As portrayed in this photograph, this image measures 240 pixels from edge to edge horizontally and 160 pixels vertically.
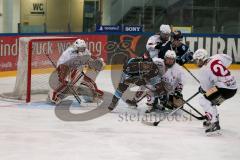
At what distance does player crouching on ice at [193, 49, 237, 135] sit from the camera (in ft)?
21.8

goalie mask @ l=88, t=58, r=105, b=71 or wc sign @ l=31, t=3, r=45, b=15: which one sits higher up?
wc sign @ l=31, t=3, r=45, b=15

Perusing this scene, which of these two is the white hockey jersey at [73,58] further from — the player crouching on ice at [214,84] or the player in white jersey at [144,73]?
the player crouching on ice at [214,84]

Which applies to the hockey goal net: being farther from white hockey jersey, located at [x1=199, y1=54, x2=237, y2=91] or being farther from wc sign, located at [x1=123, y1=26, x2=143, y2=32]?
wc sign, located at [x1=123, y1=26, x2=143, y2=32]

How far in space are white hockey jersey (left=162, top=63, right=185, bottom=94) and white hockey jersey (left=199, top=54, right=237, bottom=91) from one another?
1215mm

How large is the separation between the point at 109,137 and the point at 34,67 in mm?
2836

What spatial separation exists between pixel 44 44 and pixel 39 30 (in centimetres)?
560

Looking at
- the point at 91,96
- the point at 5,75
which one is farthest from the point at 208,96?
the point at 5,75

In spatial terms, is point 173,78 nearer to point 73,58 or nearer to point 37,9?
point 73,58

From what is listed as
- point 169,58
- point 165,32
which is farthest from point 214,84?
point 165,32

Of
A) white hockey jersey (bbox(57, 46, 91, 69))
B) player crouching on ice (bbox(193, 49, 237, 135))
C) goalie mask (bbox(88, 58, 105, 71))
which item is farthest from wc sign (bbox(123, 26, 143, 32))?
player crouching on ice (bbox(193, 49, 237, 135))

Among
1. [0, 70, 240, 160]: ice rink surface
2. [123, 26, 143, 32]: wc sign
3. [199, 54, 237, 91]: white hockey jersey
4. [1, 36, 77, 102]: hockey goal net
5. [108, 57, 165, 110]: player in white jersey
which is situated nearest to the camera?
[0, 70, 240, 160]: ice rink surface

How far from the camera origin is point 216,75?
664 centimetres

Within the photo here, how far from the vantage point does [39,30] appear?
48.5ft

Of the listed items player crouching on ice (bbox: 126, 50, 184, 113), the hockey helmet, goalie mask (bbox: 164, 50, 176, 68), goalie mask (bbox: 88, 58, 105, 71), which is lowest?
player crouching on ice (bbox: 126, 50, 184, 113)
